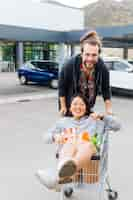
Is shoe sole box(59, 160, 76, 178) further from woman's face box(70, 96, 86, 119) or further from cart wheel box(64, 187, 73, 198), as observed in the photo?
cart wheel box(64, 187, 73, 198)

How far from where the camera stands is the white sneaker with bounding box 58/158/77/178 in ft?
9.77

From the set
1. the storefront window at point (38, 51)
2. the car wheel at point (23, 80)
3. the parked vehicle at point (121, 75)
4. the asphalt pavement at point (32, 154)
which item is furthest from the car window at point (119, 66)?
the storefront window at point (38, 51)

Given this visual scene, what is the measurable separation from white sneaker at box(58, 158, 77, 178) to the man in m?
0.90

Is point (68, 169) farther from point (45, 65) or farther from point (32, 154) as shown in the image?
point (45, 65)

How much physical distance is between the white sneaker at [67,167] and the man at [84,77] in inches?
35.4

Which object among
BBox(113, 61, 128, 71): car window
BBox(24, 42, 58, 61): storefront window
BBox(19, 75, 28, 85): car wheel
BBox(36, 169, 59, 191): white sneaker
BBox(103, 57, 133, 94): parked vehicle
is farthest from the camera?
BBox(24, 42, 58, 61): storefront window

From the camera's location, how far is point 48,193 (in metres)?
4.19

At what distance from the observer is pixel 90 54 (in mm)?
3482

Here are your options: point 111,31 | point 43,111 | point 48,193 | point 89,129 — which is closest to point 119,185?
point 48,193

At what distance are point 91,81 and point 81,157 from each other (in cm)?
95

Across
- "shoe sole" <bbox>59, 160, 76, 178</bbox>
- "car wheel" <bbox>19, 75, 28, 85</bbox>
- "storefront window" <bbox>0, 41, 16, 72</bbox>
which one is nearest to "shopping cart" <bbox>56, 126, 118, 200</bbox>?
"shoe sole" <bbox>59, 160, 76, 178</bbox>

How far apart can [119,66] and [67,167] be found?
12.7 m

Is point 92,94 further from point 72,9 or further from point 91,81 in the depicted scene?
point 72,9

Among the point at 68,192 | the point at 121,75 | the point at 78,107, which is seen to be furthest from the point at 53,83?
the point at 78,107
